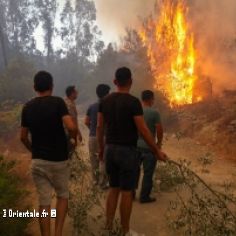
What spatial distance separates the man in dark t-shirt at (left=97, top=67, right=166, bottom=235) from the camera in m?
5.04

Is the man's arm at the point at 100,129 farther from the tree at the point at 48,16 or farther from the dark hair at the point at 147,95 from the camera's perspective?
the tree at the point at 48,16

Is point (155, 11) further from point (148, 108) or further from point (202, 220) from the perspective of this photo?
point (202, 220)

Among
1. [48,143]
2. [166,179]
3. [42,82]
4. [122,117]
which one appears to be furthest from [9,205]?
[166,179]

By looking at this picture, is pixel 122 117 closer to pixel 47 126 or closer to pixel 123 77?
pixel 123 77

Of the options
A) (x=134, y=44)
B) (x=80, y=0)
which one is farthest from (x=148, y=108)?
(x=80, y=0)

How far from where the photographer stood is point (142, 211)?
22.0 feet

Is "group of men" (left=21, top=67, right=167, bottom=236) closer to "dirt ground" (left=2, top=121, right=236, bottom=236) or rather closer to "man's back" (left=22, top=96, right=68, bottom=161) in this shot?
"man's back" (left=22, top=96, right=68, bottom=161)

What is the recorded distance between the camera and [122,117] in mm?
5094

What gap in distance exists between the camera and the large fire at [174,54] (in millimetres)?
23795

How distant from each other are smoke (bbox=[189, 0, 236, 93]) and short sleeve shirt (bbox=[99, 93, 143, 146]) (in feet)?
69.7

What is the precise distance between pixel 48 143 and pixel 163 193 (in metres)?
3.67

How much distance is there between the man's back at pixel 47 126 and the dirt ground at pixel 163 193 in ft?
4.91

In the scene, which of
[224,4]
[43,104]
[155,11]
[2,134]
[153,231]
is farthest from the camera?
[155,11]

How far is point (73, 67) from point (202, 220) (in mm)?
50002
